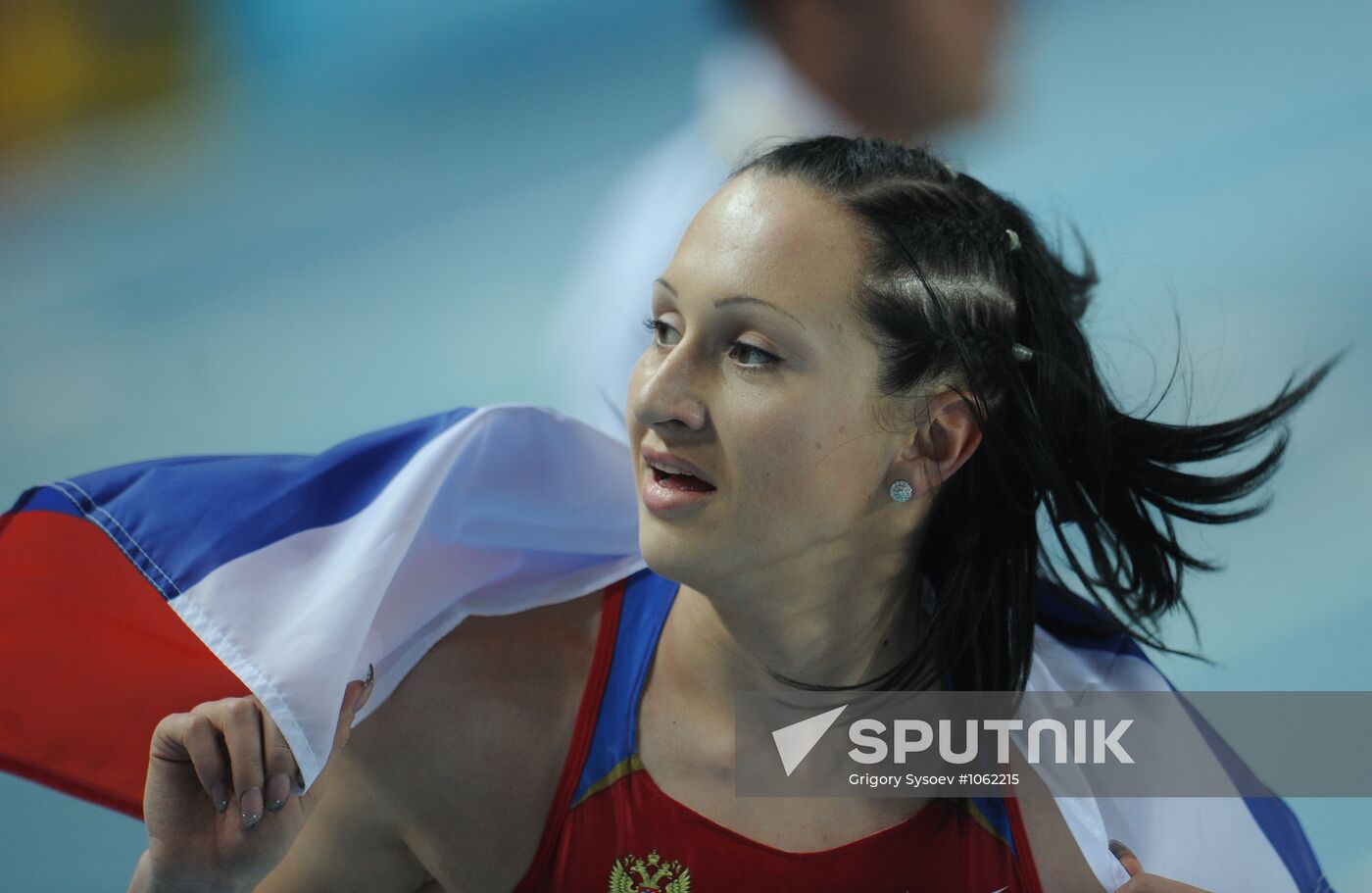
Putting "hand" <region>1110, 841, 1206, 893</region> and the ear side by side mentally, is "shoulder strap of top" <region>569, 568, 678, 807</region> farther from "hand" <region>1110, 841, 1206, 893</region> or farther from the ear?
"hand" <region>1110, 841, 1206, 893</region>

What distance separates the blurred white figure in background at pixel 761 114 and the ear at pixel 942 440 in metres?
0.72

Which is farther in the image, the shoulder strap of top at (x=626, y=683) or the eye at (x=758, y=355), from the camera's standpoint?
the shoulder strap of top at (x=626, y=683)

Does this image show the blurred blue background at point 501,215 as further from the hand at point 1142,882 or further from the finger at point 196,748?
the finger at point 196,748

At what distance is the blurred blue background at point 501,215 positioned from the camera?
9.86ft

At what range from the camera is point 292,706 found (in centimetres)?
134

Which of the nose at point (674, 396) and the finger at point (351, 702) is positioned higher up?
the nose at point (674, 396)

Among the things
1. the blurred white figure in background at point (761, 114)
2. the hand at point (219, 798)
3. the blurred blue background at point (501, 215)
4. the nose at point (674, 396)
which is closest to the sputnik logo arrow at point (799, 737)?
the nose at point (674, 396)

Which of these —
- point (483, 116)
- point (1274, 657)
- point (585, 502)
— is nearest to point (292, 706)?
point (585, 502)

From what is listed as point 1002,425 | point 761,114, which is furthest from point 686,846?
point 761,114

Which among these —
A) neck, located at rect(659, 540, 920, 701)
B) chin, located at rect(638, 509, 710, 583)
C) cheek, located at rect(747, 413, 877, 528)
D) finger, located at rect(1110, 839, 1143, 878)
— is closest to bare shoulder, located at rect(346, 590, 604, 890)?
neck, located at rect(659, 540, 920, 701)

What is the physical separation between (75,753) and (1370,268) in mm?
3112

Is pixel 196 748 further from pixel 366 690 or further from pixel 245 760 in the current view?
pixel 366 690

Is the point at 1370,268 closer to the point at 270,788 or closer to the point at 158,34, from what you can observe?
the point at 270,788

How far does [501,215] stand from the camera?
3.72 meters
